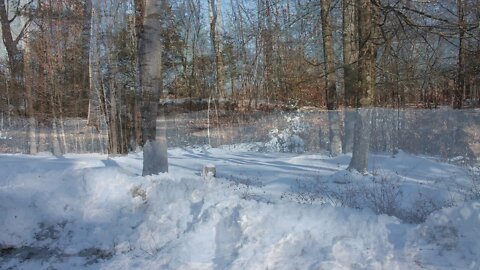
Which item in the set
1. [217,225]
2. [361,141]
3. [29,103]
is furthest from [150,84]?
[29,103]

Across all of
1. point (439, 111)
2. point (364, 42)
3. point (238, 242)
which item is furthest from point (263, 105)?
point (238, 242)

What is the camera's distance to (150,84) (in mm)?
7684

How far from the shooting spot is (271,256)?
427 cm

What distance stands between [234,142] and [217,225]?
44.2 feet

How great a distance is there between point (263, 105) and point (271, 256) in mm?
18671

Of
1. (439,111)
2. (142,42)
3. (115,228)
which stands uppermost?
(142,42)

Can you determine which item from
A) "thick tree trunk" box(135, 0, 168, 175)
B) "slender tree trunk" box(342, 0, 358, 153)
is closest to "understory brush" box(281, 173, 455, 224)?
"thick tree trunk" box(135, 0, 168, 175)

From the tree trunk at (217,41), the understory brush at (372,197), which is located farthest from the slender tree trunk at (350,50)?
the tree trunk at (217,41)

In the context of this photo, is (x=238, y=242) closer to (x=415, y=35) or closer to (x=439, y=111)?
(x=415, y=35)

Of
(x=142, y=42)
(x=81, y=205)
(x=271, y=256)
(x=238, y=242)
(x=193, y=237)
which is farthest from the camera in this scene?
(x=142, y=42)

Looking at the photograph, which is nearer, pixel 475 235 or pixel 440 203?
pixel 475 235

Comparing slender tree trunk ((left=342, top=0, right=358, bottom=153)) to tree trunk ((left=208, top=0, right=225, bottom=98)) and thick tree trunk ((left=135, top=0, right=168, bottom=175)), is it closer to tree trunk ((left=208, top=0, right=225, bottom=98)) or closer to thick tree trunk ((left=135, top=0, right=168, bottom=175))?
thick tree trunk ((left=135, top=0, right=168, bottom=175))

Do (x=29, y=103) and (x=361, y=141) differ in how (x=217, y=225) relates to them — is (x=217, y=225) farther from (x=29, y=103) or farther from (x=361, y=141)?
(x=29, y=103)

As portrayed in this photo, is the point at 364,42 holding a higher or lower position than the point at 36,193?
higher
